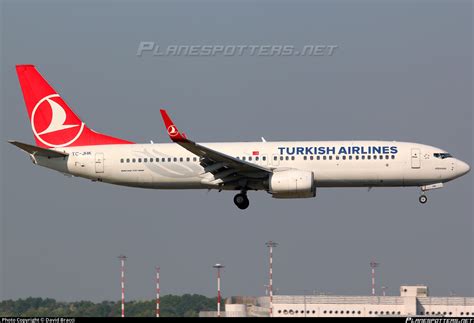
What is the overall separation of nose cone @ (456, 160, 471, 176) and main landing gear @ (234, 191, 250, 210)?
12.2 meters

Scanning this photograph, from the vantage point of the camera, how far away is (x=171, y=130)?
54.4m

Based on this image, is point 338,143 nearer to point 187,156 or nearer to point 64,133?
point 187,156

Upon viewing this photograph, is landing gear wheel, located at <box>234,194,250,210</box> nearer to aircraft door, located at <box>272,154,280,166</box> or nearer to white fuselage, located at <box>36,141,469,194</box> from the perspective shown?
white fuselage, located at <box>36,141,469,194</box>

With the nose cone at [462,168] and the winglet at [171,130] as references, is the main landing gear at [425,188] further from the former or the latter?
the winglet at [171,130]

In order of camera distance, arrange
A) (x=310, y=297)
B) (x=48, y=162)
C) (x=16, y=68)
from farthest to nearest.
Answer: (x=310, y=297) < (x=16, y=68) < (x=48, y=162)

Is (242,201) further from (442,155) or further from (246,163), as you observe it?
(442,155)

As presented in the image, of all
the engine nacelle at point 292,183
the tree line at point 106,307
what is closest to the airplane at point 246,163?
the engine nacelle at point 292,183

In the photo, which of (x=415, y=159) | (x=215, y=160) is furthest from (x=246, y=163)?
(x=415, y=159)

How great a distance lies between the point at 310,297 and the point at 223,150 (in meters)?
26.0

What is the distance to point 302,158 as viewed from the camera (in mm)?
57219

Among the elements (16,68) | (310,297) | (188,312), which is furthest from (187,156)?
(188,312)

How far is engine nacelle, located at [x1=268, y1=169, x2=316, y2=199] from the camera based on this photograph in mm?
55906

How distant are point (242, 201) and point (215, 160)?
3572mm

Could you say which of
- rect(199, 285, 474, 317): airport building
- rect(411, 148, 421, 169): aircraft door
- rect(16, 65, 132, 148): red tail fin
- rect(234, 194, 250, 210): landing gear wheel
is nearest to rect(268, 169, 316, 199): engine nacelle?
rect(234, 194, 250, 210): landing gear wheel
